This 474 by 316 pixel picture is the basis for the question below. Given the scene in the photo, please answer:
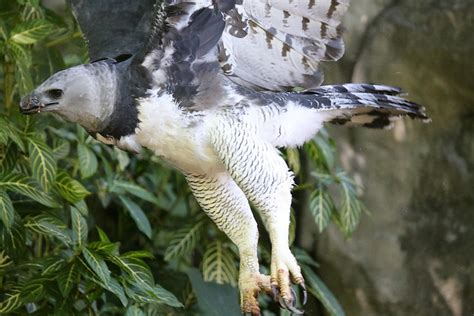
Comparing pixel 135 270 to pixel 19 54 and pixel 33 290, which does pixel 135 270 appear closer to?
pixel 33 290

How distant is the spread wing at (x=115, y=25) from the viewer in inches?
68.6

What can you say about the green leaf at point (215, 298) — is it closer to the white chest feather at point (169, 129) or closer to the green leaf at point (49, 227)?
the green leaf at point (49, 227)

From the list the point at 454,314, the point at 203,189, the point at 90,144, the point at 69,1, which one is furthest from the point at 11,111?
the point at 454,314

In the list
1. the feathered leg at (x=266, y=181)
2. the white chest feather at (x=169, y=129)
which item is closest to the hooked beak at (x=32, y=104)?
the white chest feather at (x=169, y=129)

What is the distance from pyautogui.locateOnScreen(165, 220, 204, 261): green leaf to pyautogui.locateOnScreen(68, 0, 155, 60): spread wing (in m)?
0.89

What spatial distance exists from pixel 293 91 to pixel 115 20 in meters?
0.40

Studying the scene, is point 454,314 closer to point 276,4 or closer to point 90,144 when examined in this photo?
point 90,144

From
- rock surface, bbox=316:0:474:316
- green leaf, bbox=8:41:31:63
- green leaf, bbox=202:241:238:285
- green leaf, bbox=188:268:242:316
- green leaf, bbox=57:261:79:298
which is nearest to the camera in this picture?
green leaf, bbox=57:261:79:298

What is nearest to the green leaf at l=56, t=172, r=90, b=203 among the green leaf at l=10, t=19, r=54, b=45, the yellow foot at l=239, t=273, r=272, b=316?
the green leaf at l=10, t=19, r=54, b=45

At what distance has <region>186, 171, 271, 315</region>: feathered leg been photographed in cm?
176

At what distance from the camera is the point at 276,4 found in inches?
65.8

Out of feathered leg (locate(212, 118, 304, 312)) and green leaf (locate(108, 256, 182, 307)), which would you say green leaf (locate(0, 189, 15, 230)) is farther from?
feathered leg (locate(212, 118, 304, 312))

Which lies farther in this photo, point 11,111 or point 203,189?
point 11,111

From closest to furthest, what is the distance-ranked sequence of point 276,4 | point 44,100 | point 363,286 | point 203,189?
point 44,100 → point 276,4 → point 203,189 → point 363,286
